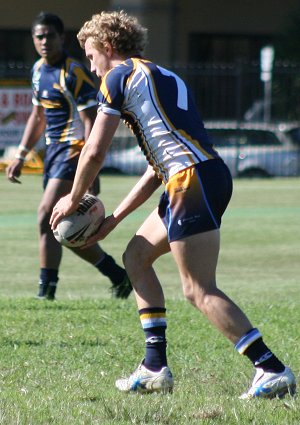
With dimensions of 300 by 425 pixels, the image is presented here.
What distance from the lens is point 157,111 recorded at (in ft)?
19.1

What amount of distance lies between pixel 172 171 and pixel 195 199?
21 cm

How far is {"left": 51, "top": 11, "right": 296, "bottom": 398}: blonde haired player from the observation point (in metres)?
5.73

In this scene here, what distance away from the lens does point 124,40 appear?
593cm

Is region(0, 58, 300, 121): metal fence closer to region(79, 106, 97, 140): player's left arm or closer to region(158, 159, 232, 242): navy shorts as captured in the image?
region(79, 106, 97, 140): player's left arm

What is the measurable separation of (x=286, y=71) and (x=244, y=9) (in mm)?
11526

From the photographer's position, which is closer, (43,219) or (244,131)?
(43,219)

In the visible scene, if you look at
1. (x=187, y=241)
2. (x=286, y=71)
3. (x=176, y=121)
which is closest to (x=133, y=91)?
(x=176, y=121)

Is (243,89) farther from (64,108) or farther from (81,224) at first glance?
(81,224)

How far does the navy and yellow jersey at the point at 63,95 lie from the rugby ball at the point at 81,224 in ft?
10.9

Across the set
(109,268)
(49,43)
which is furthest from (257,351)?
(49,43)

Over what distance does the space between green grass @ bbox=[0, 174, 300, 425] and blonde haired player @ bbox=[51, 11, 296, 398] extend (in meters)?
0.28

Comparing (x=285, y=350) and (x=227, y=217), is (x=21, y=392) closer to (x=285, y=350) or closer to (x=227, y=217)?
(x=285, y=350)

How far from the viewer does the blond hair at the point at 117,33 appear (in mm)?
5902

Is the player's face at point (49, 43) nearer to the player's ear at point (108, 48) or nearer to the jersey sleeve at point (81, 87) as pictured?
Result: the jersey sleeve at point (81, 87)
